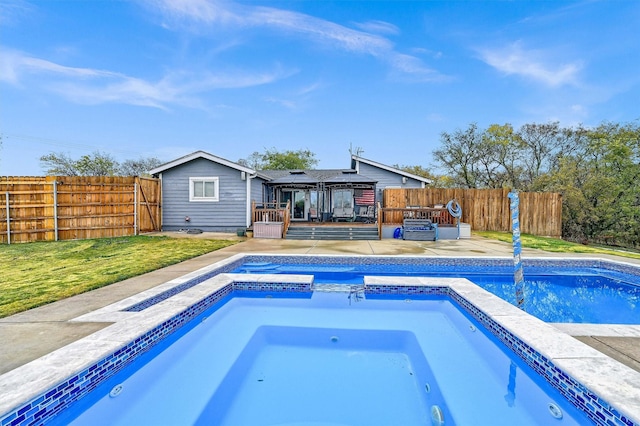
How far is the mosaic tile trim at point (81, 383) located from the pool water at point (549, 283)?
3.91 m

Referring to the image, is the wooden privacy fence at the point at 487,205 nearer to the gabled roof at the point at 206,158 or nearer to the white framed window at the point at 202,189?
the gabled roof at the point at 206,158

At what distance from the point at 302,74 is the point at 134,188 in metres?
11.0

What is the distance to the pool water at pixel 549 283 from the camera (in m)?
4.95

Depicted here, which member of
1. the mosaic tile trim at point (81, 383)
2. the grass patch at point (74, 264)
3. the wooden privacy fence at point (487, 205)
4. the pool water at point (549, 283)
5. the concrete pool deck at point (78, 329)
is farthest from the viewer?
the wooden privacy fence at point (487, 205)

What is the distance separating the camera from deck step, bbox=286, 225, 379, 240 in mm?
12352

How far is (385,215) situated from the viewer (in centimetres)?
1370

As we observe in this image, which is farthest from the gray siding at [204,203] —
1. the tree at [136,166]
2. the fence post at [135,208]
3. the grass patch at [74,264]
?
the tree at [136,166]

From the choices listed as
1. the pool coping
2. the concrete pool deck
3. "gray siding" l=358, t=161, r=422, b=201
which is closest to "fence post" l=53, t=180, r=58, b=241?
the concrete pool deck

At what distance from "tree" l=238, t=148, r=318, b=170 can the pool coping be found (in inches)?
1274

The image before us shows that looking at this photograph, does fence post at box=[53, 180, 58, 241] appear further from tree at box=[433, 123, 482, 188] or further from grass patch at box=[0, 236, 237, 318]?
tree at box=[433, 123, 482, 188]

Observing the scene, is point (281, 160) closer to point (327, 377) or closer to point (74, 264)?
point (74, 264)

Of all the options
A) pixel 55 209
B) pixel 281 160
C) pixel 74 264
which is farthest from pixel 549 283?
pixel 281 160

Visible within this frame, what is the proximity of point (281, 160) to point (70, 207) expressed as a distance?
2605 cm

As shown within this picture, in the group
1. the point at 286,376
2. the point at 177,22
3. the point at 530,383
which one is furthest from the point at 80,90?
the point at 530,383
